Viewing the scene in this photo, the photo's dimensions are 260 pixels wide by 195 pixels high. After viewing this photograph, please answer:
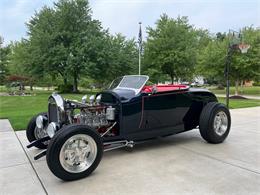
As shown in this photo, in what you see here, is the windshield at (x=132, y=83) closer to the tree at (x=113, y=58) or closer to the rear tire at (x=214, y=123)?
the rear tire at (x=214, y=123)

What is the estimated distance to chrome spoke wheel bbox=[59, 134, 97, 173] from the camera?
3.26m

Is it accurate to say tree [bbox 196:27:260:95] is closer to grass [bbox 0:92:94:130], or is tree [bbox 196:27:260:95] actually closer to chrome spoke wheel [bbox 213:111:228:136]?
grass [bbox 0:92:94:130]

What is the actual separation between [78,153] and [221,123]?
10.5ft

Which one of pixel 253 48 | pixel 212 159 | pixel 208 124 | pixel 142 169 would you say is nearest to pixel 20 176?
pixel 142 169

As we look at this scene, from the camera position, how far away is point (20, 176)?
132 inches

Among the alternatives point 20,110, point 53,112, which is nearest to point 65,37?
point 20,110

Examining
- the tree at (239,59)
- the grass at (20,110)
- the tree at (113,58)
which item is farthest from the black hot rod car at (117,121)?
the tree at (113,58)

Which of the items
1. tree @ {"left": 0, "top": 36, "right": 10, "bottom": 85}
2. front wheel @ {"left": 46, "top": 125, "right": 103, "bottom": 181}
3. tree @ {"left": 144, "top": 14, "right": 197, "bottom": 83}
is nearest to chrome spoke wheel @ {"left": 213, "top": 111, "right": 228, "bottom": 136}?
front wheel @ {"left": 46, "top": 125, "right": 103, "bottom": 181}

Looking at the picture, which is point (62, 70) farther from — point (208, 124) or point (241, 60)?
point (208, 124)

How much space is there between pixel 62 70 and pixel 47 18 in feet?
17.7

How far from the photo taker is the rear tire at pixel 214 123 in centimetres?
481

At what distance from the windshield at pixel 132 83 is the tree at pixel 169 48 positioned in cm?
1819

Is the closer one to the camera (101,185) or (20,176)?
(101,185)

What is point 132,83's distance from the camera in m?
4.67
